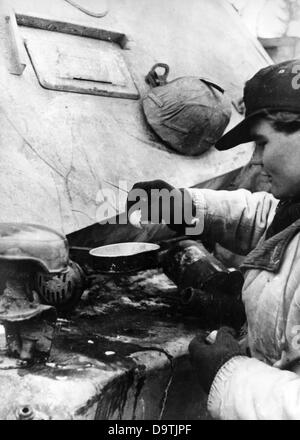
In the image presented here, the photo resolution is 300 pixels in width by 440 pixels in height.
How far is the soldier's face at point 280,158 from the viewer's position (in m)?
2.15

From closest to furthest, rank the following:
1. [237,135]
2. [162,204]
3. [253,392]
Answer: [253,392]
[237,135]
[162,204]

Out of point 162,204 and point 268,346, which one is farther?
point 162,204

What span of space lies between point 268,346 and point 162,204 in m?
1.01

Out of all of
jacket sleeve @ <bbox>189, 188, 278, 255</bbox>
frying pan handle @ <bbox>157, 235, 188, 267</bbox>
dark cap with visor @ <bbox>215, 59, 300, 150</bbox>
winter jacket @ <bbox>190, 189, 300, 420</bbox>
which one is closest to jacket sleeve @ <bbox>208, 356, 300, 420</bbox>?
winter jacket @ <bbox>190, 189, 300, 420</bbox>

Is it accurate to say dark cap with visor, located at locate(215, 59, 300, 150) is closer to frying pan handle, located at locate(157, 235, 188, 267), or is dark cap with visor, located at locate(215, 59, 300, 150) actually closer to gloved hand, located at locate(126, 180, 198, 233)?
gloved hand, located at locate(126, 180, 198, 233)

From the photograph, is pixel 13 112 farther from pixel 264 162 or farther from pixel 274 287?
pixel 274 287

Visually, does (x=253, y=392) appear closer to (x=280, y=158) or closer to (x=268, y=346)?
(x=268, y=346)

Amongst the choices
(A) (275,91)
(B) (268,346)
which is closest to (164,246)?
(B) (268,346)

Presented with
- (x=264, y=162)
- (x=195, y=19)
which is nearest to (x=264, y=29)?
(x=195, y=19)

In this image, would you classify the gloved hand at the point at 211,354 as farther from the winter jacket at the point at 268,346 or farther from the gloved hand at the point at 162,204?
the gloved hand at the point at 162,204

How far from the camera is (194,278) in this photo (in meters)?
2.95

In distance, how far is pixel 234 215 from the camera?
2.99 meters

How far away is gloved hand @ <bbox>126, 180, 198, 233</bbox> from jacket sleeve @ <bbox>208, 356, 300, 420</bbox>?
1.07 m
